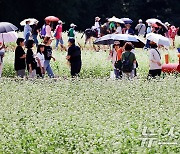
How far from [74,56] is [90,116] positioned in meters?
11.0

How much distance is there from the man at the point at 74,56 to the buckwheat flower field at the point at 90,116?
3.86 m

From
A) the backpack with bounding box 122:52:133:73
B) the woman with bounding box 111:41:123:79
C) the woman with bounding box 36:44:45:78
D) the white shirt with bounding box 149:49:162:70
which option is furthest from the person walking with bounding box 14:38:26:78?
the white shirt with bounding box 149:49:162:70

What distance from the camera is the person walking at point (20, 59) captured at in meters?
24.1

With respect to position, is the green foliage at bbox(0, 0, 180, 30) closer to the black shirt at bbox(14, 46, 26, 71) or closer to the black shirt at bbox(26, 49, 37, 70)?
the black shirt at bbox(14, 46, 26, 71)

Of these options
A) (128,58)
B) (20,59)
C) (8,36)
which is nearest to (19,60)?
(20,59)

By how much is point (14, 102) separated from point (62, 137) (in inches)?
166

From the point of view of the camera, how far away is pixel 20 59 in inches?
953

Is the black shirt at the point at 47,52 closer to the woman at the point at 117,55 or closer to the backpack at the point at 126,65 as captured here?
the woman at the point at 117,55

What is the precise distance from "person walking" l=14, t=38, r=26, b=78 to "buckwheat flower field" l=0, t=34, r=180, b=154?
310 centimetres

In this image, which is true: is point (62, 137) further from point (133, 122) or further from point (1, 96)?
point (1, 96)

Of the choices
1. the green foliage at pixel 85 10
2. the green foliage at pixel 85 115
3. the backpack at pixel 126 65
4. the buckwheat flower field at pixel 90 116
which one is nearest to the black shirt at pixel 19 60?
the buckwheat flower field at pixel 90 116

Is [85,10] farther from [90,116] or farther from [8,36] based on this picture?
[90,116]

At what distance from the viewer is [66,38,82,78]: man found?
24750 mm

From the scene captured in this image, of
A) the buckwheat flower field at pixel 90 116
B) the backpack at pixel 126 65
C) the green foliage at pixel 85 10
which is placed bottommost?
the buckwheat flower field at pixel 90 116
